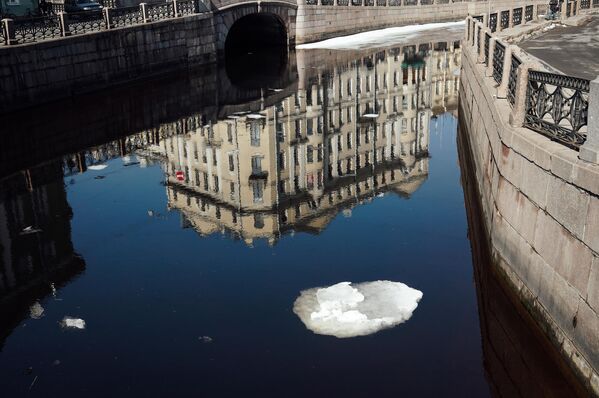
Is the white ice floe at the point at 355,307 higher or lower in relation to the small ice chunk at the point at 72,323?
higher

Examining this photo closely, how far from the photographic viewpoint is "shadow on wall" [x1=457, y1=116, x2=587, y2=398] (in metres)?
9.14

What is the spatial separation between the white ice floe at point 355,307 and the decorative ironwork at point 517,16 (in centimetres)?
3101

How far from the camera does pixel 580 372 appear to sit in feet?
28.7

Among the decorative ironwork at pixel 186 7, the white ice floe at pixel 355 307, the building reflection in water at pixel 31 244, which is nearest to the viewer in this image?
the white ice floe at pixel 355 307

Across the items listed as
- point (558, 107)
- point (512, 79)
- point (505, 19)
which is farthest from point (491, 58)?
point (505, 19)

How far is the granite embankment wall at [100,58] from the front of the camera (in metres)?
27.9

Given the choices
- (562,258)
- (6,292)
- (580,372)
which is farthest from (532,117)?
Answer: (6,292)

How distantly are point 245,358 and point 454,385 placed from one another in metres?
3.14

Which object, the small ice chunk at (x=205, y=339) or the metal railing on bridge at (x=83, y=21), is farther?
the metal railing on bridge at (x=83, y=21)

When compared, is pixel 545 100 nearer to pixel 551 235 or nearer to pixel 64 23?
pixel 551 235

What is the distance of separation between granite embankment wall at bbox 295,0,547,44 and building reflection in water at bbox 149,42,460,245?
2048 cm

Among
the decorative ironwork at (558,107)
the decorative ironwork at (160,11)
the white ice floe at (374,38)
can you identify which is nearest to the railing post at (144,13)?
the decorative ironwork at (160,11)

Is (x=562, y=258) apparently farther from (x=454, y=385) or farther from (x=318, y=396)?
(x=318, y=396)

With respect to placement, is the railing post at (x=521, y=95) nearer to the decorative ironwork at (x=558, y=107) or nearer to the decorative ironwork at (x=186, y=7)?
the decorative ironwork at (x=558, y=107)
